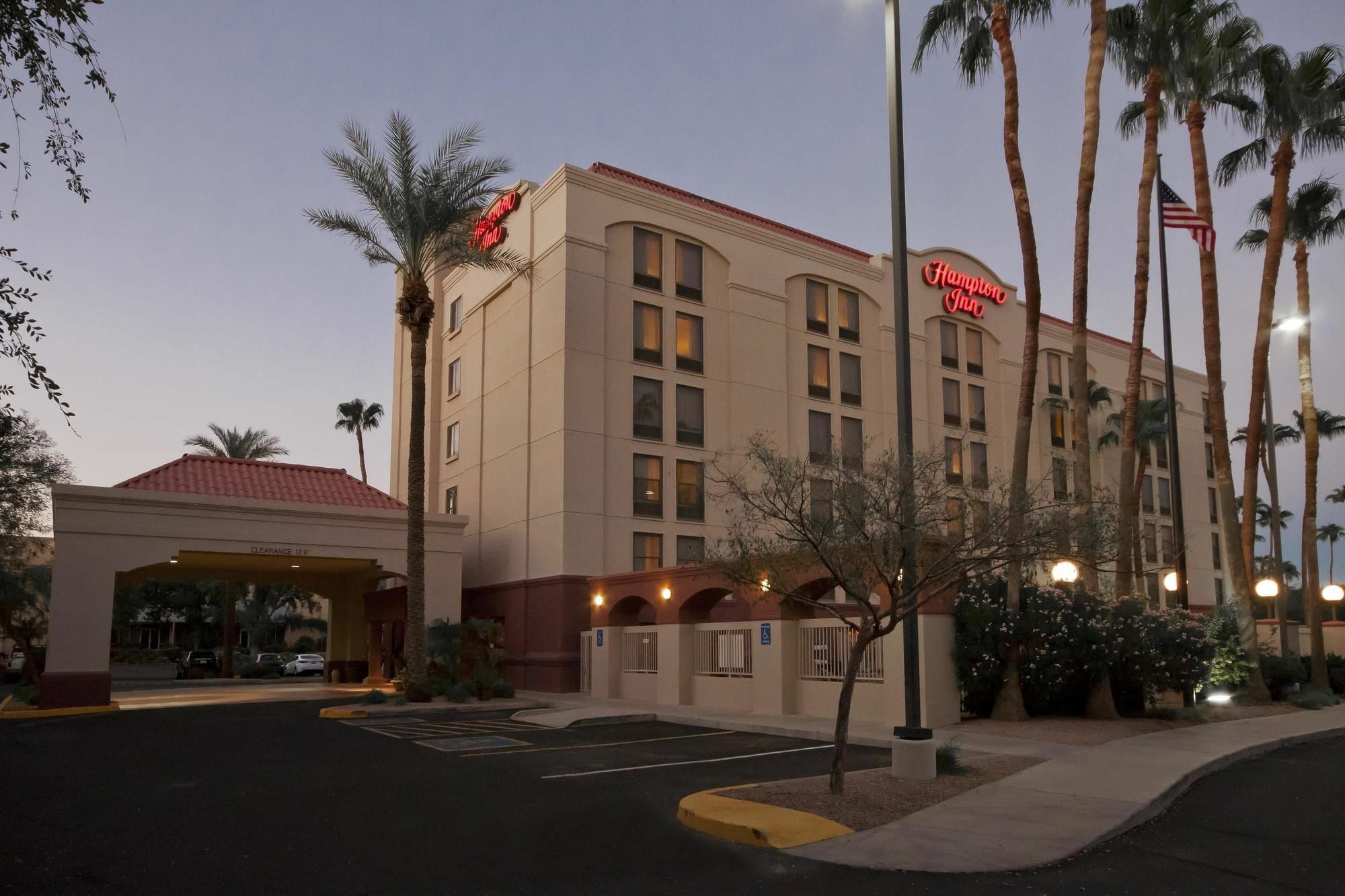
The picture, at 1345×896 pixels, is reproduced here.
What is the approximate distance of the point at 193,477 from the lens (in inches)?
1250

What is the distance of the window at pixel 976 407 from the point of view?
4541 centimetres

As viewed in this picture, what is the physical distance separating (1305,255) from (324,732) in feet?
99.9

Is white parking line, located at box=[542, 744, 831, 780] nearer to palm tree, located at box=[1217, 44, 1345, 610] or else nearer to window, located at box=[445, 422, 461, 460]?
palm tree, located at box=[1217, 44, 1345, 610]

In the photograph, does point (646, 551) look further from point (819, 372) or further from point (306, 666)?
point (306, 666)

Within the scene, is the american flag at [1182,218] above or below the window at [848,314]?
below

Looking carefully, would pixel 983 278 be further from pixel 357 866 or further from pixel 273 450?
pixel 357 866

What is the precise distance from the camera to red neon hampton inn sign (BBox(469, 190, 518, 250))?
126 feet

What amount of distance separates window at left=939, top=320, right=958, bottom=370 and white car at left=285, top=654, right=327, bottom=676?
115 ft

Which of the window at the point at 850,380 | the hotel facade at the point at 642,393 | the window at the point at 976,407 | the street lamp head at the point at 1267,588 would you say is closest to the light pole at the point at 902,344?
the hotel facade at the point at 642,393

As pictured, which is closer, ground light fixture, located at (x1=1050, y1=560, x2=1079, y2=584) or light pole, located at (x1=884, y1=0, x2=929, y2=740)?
light pole, located at (x1=884, y1=0, x2=929, y2=740)

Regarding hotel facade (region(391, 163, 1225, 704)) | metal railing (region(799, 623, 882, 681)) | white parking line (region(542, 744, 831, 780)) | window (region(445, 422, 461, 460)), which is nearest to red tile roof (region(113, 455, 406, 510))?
hotel facade (region(391, 163, 1225, 704))

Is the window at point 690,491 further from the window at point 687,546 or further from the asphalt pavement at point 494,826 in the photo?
the asphalt pavement at point 494,826

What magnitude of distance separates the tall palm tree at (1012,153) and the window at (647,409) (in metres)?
14.7

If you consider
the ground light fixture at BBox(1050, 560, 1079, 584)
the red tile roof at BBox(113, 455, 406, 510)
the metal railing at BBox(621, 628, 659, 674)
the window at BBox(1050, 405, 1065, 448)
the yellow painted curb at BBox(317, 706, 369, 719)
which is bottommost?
the yellow painted curb at BBox(317, 706, 369, 719)
